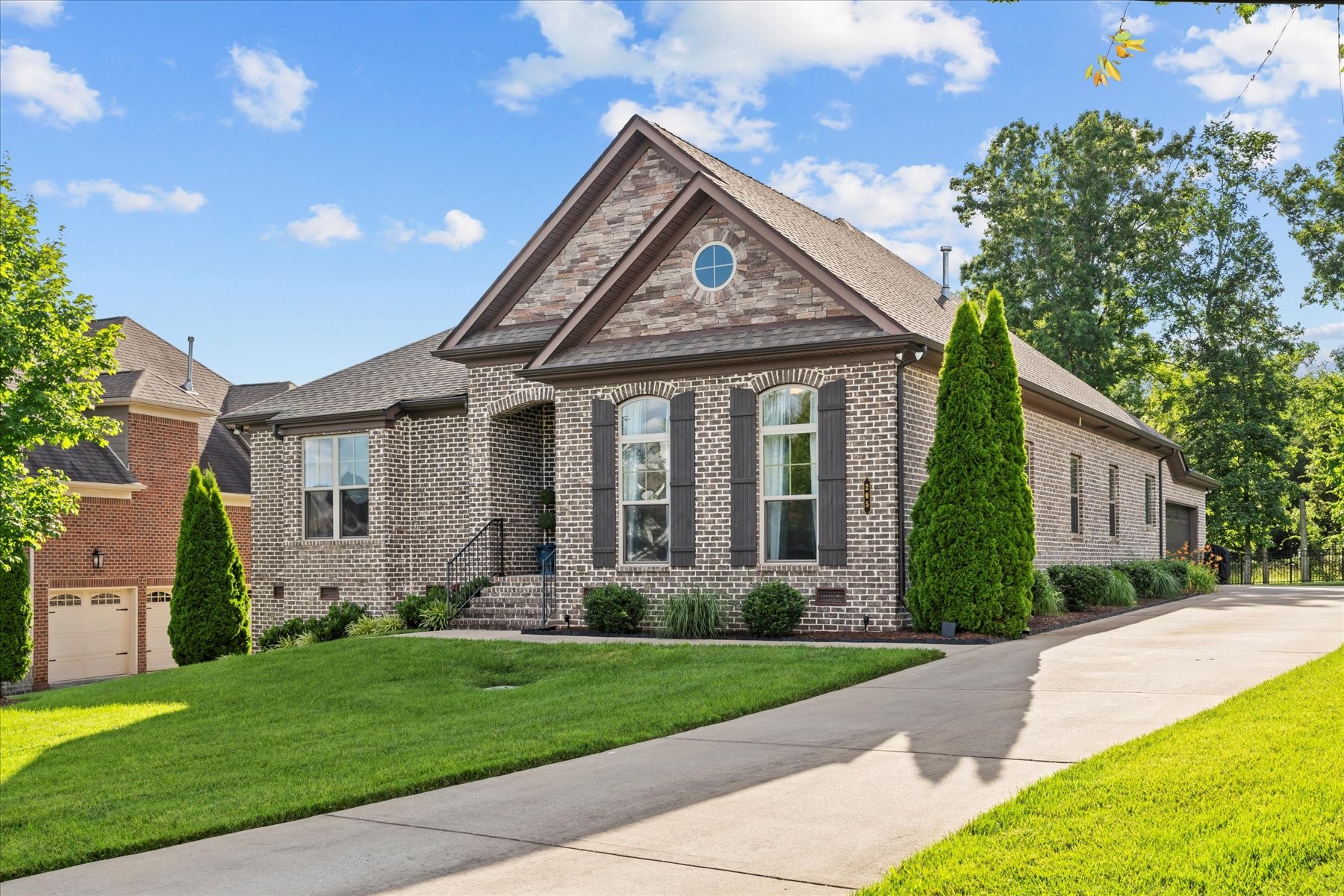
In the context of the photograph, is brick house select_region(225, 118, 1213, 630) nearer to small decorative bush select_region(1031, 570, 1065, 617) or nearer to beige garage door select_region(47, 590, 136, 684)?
small decorative bush select_region(1031, 570, 1065, 617)

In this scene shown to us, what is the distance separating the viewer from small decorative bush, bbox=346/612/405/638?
20.7 metres

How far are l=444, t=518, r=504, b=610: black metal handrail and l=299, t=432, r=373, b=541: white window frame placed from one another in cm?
226

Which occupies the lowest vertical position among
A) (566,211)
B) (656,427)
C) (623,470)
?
(623,470)

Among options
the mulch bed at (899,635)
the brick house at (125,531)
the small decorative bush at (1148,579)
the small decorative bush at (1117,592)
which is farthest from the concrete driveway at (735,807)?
the brick house at (125,531)

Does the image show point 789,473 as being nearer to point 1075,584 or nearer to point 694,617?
point 694,617

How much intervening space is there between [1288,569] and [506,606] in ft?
132

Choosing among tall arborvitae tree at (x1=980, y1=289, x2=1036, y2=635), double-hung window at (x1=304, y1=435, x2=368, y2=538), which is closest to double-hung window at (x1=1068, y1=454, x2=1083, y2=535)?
tall arborvitae tree at (x1=980, y1=289, x2=1036, y2=635)

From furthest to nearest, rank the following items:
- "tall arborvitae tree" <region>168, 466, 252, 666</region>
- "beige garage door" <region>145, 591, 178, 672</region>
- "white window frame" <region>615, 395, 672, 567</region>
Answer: "beige garage door" <region>145, 591, 178, 672</region>, "tall arborvitae tree" <region>168, 466, 252, 666</region>, "white window frame" <region>615, 395, 672, 567</region>

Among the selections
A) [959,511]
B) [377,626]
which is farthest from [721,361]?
[377,626]

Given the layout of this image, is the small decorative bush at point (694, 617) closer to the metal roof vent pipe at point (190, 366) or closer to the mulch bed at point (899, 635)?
the mulch bed at point (899, 635)

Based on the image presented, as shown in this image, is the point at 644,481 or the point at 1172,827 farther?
the point at 644,481

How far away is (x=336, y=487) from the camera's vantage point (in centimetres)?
2320

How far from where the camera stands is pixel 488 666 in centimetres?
1518

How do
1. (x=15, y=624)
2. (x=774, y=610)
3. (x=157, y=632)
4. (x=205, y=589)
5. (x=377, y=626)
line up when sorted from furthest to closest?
1. (x=157, y=632)
2. (x=205, y=589)
3. (x=15, y=624)
4. (x=377, y=626)
5. (x=774, y=610)
